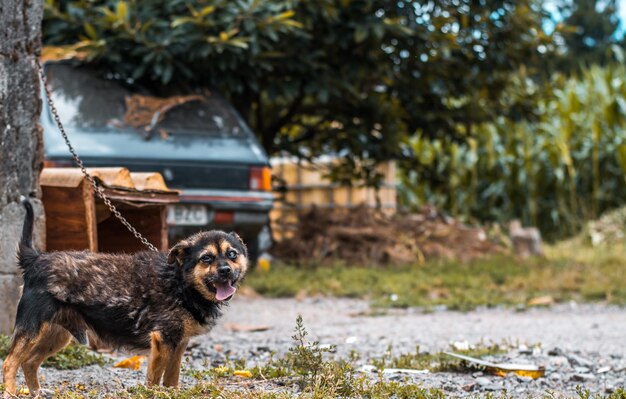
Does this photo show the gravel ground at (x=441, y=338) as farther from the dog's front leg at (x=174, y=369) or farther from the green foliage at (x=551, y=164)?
the green foliage at (x=551, y=164)

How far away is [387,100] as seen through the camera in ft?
45.0

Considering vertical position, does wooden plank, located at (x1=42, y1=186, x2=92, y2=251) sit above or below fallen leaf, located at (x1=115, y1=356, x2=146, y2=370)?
above

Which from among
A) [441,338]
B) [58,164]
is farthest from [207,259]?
[58,164]

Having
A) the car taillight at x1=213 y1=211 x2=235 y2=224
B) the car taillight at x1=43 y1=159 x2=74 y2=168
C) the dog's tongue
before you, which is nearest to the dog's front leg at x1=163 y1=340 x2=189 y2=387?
the dog's tongue

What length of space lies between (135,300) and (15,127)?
6.16 ft

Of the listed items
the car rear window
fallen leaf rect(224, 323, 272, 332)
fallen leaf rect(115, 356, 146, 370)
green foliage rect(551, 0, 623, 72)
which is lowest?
fallen leaf rect(115, 356, 146, 370)

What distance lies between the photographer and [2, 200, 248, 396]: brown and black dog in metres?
4.76

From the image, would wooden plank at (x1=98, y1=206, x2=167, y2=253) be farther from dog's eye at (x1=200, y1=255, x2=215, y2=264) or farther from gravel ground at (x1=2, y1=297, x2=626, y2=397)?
dog's eye at (x1=200, y1=255, x2=215, y2=264)

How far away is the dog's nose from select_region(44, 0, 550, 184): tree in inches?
226

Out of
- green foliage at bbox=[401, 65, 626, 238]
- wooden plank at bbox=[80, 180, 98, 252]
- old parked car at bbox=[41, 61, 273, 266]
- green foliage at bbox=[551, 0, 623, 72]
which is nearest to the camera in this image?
wooden plank at bbox=[80, 180, 98, 252]

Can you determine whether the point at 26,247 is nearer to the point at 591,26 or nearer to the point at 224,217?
the point at 224,217

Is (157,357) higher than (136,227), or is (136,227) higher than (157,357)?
(136,227)

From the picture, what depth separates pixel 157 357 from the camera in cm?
475

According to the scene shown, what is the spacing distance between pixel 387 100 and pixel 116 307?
9245mm
